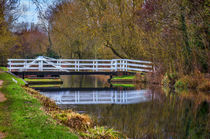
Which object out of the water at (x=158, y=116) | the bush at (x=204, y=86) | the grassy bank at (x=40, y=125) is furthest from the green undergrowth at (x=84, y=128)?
the bush at (x=204, y=86)

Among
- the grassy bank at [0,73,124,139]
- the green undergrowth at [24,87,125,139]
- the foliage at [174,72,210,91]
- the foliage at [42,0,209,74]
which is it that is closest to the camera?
the grassy bank at [0,73,124,139]

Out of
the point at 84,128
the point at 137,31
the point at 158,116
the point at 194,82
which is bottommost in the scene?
the point at 158,116

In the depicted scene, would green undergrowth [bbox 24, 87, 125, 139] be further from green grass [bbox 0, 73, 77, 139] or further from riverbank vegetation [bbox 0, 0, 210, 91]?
riverbank vegetation [bbox 0, 0, 210, 91]

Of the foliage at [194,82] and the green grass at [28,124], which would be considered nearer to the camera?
the green grass at [28,124]

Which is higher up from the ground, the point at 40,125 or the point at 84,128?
the point at 40,125

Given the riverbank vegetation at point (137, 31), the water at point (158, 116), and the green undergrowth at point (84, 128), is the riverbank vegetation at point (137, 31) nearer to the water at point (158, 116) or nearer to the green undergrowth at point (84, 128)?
the water at point (158, 116)

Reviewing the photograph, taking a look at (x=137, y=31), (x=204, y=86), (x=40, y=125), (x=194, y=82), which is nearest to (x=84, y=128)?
(x=40, y=125)

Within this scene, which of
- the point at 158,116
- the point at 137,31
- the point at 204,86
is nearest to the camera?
the point at 158,116

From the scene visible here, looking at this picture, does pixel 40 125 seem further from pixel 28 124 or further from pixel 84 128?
pixel 84 128

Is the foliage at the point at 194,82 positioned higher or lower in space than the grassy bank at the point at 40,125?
higher

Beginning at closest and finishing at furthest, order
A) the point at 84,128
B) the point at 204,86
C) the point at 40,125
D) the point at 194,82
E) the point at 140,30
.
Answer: the point at 40,125
the point at 84,128
the point at 204,86
the point at 194,82
the point at 140,30

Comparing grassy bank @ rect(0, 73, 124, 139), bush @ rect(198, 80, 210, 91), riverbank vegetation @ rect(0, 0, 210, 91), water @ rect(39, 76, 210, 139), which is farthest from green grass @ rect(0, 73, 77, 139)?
bush @ rect(198, 80, 210, 91)

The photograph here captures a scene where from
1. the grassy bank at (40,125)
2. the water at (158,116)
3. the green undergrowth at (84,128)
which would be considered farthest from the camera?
the water at (158,116)

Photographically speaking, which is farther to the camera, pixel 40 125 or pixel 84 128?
pixel 84 128
